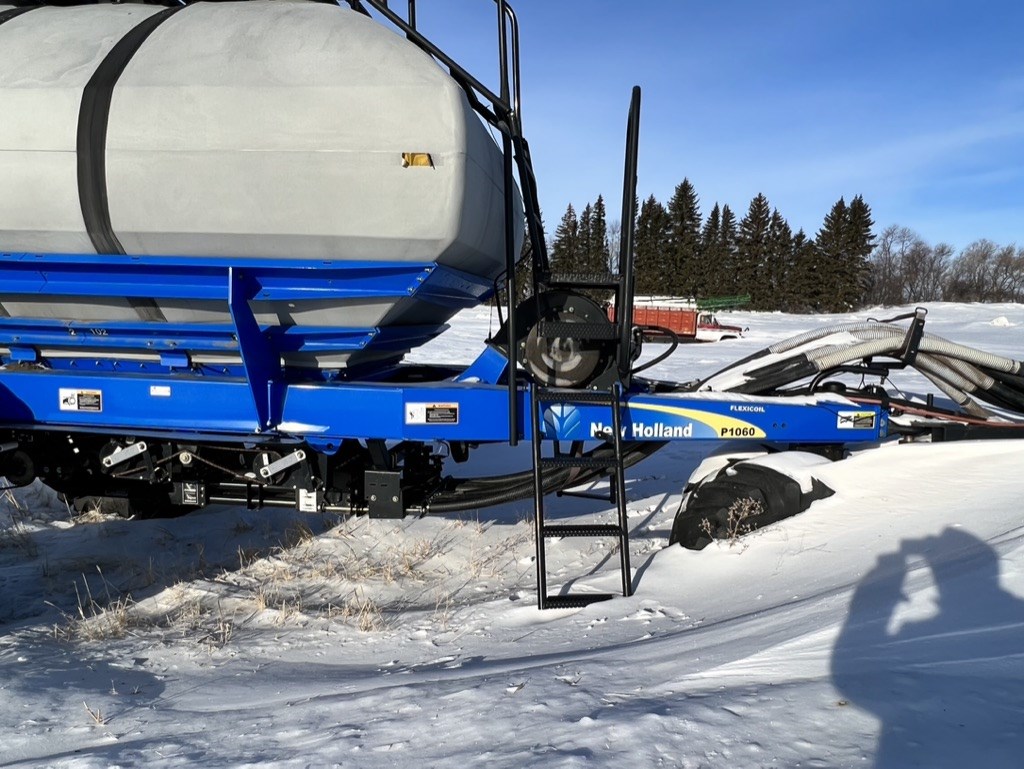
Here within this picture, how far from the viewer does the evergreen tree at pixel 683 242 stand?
50.3 metres

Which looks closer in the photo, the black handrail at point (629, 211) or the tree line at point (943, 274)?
the black handrail at point (629, 211)

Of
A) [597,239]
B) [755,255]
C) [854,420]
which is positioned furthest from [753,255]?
[854,420]

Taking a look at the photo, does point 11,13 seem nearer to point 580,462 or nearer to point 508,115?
A: point 508,115

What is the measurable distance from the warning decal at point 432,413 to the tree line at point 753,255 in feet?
146

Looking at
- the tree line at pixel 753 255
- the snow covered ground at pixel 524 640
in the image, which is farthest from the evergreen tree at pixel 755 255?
the snow covered ground at pixel 524 640

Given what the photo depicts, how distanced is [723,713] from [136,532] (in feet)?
15.5

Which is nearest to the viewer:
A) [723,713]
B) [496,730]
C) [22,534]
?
[723,713]

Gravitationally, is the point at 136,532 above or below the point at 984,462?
below

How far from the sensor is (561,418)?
377 cm

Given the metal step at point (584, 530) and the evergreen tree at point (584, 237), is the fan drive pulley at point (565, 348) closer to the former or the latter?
the metal step at point (584, 530)

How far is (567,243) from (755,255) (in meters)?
13.9

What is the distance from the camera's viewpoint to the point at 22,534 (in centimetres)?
498

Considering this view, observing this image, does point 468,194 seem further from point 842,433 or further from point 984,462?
point 984,462

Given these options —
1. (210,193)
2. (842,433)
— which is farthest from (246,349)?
(842,433)
